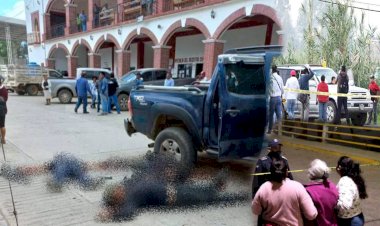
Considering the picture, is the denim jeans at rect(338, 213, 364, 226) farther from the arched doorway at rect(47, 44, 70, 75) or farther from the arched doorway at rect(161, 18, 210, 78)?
the arched doorway at rect(47, 44, 70, 75)

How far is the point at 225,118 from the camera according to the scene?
14.1 ft

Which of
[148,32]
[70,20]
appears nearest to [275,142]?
[148,32]

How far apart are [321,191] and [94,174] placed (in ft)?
13.7

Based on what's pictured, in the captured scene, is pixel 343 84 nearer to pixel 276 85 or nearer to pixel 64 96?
pixel 276 85

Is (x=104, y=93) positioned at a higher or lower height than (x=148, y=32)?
lower

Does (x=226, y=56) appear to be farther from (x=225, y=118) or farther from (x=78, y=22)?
(x=78, y=22)

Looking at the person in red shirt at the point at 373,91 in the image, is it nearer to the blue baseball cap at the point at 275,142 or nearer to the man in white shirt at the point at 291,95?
the man in white shirt at the point at 291,95

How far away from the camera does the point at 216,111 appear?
5.09 metres

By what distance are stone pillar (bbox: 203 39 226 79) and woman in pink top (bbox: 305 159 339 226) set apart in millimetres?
1607

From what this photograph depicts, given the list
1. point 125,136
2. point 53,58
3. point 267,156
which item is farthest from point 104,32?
point 267,156

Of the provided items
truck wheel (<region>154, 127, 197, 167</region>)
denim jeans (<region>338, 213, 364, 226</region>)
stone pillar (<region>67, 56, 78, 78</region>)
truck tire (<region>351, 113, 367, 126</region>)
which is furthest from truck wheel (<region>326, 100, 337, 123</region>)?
stone pillar (<region>67, 56, 78, 78</region>)

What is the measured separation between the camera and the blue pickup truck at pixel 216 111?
10.6 ft

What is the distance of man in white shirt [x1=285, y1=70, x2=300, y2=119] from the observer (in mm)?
2684

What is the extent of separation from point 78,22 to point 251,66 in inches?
1026
